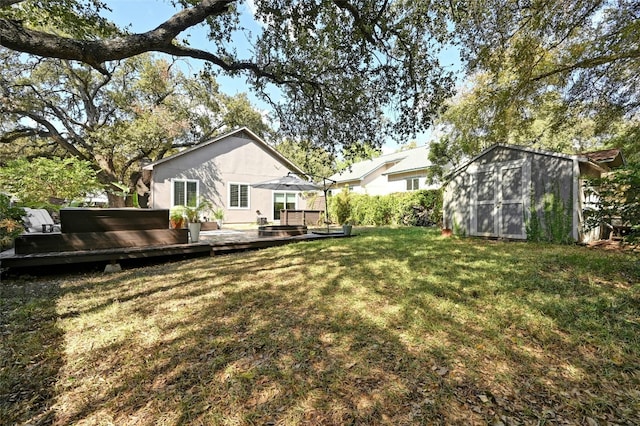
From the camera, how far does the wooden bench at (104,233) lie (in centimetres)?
514

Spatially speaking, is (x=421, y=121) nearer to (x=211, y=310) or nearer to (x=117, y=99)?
(x=211, y=310)

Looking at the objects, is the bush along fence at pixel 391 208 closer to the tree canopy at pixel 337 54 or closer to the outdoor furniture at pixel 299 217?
the outdoor furniture at pixel 299 217

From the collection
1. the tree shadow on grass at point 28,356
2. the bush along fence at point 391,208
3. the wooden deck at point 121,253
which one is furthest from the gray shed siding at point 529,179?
the tree shadow on grass at point 28,356

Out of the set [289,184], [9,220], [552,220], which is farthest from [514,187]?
[9,220]

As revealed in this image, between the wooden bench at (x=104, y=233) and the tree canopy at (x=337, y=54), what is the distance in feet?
11.4

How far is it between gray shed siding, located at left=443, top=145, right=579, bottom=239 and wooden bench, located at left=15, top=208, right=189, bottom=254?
8.99m

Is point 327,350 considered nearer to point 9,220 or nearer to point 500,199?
point 9,220

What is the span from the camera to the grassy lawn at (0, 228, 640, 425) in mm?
1871

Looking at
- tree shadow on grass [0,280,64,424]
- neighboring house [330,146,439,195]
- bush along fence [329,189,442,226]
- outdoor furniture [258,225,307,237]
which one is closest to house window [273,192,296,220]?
bush along fence [329,189,442,226]

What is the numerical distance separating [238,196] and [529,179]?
1336 cm

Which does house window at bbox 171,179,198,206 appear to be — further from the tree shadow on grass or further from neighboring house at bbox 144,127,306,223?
the tree shadow on grass

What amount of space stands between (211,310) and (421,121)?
A: 6190mm

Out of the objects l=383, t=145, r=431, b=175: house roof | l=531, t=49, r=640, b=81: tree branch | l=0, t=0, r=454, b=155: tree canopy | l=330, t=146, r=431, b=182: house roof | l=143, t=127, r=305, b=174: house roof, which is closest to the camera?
l=0, t=0, r=454, b=155: tree canopy

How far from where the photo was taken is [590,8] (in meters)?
6.27
